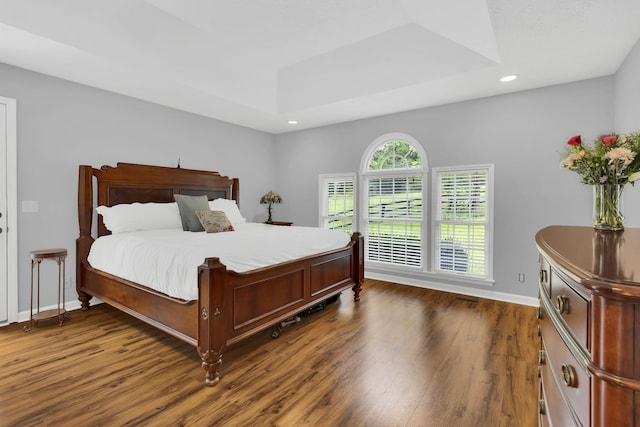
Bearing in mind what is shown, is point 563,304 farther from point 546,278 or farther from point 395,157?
point 395,157

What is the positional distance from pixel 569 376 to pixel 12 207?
4441 mm

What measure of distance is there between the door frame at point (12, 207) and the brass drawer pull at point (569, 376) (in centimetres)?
443

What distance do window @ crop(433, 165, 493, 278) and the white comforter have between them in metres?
1.82

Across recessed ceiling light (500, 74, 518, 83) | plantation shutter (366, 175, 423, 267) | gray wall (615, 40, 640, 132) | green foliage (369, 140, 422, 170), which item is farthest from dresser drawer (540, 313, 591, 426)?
green foliage (369, 140, 422, 170)

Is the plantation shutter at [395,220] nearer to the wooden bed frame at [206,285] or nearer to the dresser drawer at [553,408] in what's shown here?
the wooden bed frame at [206,285]

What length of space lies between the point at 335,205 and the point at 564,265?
462 cm

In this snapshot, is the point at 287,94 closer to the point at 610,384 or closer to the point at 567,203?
the point at 567,203

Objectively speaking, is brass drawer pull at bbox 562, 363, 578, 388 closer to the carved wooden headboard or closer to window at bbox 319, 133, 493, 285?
window at bbox 319, 133, 493, 285

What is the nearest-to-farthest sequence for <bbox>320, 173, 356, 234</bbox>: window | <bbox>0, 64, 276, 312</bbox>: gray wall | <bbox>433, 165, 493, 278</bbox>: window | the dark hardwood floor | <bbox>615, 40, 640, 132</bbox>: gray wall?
the dark hardwood floor < <bbox>615, 40, 640, 132</bbox>: gray wall < <bbox>0, 64, 276, 312</bbox>: gray wall < <bbox>433, 165, 493, 278</bbox>: window < <bbox>320, 173, 356, 234</bbox>: window

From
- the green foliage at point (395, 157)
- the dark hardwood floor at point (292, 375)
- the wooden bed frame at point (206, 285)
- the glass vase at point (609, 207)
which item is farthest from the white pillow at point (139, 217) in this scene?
the glass vase at point (609, 207)

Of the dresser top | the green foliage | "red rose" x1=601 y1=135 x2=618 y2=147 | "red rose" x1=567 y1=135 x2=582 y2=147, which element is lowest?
the dresser top

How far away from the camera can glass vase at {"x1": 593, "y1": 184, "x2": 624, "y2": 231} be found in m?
1.55

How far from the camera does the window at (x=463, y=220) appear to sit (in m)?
4.05

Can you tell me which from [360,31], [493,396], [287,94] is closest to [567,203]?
[493,396]
